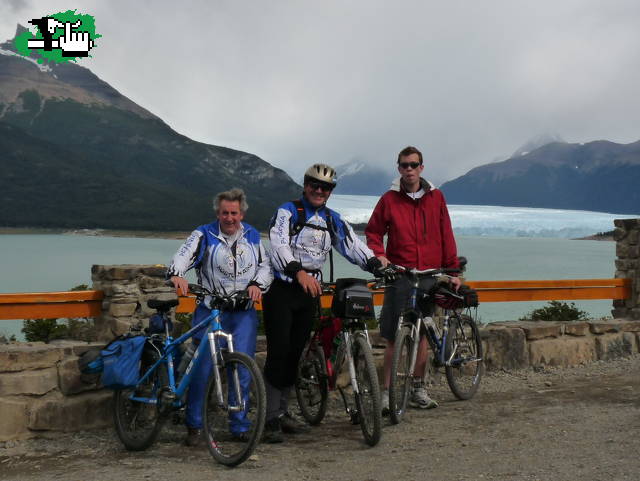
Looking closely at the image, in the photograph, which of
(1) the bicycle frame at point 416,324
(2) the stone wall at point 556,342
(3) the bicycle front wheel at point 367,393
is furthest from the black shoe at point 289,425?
(2) the stone wall at point 556,342

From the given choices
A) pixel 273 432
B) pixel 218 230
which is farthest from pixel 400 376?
pixel 218 230

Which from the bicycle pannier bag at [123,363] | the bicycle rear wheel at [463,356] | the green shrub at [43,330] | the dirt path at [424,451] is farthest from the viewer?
the green shrub at [43,330]

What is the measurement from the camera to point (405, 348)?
605 centimetres

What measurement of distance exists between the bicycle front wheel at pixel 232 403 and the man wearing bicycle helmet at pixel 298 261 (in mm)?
380

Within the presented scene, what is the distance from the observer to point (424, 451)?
491 centimetres

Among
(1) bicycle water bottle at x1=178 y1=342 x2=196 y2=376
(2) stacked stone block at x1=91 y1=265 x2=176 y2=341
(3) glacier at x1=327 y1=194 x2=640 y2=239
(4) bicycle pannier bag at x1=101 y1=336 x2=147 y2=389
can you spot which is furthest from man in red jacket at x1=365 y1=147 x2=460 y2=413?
(3) glacier at x1=327 y1=194 x2=640 y2=239

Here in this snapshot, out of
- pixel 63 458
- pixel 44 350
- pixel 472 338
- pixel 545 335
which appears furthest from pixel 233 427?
pixel 545 335

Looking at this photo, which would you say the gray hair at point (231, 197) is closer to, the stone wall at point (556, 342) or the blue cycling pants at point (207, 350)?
the blue cycling pants at point (207, 350)

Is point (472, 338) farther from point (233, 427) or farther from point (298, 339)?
point (233, 427)

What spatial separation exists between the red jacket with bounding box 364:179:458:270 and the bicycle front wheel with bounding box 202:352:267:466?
67.6 inches

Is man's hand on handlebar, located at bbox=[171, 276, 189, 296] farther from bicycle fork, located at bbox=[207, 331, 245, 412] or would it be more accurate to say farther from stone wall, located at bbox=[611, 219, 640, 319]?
stone wall, located at bbox=[611, 219, 640, 319]

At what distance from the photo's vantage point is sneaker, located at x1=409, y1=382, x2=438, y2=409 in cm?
625

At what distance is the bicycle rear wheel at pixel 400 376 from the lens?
5.62 meters

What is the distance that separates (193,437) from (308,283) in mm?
1348
